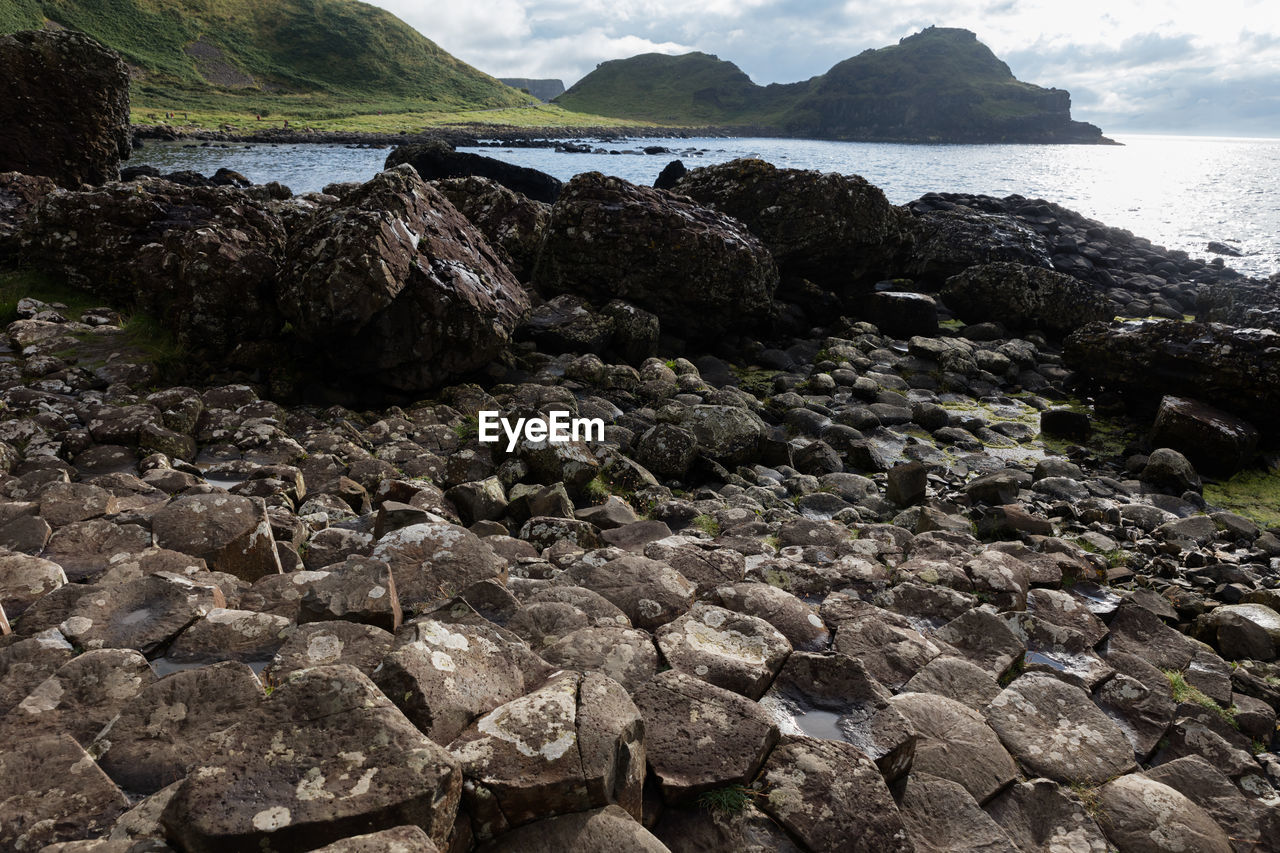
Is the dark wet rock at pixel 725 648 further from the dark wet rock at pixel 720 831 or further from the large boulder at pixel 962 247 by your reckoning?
the large boulder at pixel 962 247

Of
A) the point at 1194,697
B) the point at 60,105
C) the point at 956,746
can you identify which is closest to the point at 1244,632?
the point at 1194,697

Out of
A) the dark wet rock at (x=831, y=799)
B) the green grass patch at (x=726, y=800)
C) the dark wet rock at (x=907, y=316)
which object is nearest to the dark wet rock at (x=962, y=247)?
the dark wet rock at (x=907, y=316)

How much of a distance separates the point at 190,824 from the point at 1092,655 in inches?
252

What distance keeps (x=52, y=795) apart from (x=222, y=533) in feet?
9.30

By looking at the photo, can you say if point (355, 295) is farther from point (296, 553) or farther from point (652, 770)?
point (652, 770)

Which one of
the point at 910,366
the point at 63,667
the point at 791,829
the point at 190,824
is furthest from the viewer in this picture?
the point at 910,366

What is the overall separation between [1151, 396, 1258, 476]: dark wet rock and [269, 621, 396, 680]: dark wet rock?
49.1 ft

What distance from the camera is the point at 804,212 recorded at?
21.0 m

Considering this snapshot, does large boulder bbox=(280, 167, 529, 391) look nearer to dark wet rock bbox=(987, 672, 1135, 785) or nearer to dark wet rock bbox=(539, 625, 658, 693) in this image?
dark wet rock bbox=(539, 625, 658, 693)

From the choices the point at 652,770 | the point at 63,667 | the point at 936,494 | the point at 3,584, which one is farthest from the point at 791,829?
the point at 936,494

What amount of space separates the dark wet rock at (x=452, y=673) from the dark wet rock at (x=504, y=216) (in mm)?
15279

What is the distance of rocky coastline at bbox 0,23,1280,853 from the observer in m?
3.22

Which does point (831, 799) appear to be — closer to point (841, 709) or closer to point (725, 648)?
point (841, 709)

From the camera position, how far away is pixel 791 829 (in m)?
3.40
